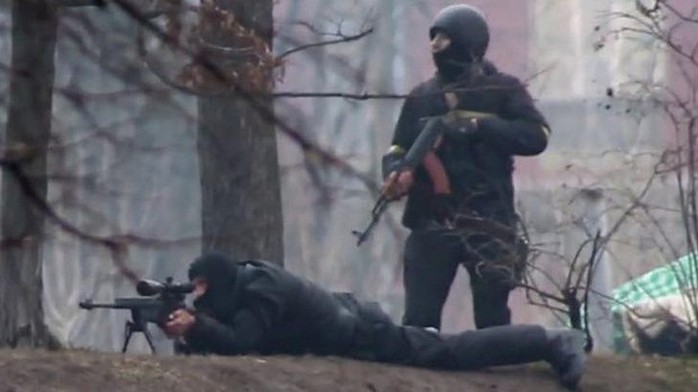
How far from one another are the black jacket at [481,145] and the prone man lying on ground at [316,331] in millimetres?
619

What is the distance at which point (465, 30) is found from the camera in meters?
11.4

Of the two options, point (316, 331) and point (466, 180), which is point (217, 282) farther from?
point (466, 180)

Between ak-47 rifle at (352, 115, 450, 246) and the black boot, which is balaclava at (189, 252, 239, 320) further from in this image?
the black boot

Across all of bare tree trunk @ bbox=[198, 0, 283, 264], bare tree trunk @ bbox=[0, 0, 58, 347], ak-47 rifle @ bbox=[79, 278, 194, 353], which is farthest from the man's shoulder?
bare tree trunk @ bbox=[0, 0, 58, 347]

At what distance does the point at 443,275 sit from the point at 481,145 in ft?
1.93

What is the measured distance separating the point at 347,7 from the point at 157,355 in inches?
110

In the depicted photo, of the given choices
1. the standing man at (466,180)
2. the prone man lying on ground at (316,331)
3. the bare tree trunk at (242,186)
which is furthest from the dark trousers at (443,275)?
the bare tree trunk at (242,186)

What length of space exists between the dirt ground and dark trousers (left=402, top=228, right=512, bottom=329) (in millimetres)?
338

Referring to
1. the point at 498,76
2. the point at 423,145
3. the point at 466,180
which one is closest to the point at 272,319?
the point at 423,145

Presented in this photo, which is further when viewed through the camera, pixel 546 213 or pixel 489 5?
pixel 489 5

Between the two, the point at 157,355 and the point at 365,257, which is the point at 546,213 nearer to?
the point at 157,355

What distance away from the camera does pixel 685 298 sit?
12258 millimetres

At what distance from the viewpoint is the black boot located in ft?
36.2

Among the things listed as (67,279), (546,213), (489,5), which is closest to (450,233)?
(546,213)
